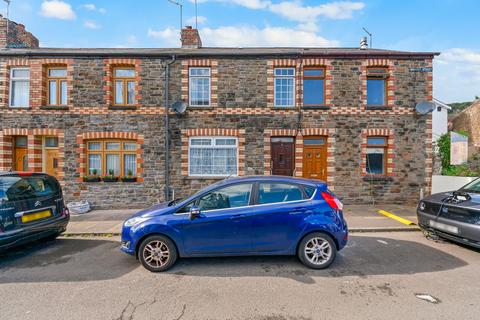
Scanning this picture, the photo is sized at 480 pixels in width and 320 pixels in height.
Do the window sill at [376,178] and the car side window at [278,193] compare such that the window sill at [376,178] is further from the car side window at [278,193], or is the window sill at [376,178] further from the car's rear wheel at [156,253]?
the car's rear wheel at [156,253]

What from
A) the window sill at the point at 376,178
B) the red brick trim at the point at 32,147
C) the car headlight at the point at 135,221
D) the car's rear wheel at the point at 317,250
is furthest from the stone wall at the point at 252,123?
the car's rear wheel at the point at 317,250

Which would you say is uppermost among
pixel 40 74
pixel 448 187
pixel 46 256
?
pixel 40 74

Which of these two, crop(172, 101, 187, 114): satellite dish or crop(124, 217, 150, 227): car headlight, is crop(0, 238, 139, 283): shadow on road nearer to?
crop(124, 217, 150, 227): car headlight

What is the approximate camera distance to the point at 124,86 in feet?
31.7

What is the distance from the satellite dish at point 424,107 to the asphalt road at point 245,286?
6.14 meters

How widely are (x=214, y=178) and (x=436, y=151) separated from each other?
14720mm

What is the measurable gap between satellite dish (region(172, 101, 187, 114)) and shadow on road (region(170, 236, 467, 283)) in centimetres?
627

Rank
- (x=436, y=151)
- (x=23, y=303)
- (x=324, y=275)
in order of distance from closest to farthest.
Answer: (x=23, y=303), (x=324, y=275), (x=436, y=151)

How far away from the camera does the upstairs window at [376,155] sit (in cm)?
954

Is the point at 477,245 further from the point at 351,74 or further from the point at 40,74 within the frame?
the point at 40,74

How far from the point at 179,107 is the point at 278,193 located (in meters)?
6.47

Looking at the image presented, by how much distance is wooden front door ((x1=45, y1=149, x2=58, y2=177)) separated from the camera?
9.64 m

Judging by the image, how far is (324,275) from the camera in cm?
385

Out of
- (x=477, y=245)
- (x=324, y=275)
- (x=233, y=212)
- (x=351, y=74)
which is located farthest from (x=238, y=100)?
(x=477, y=245)
